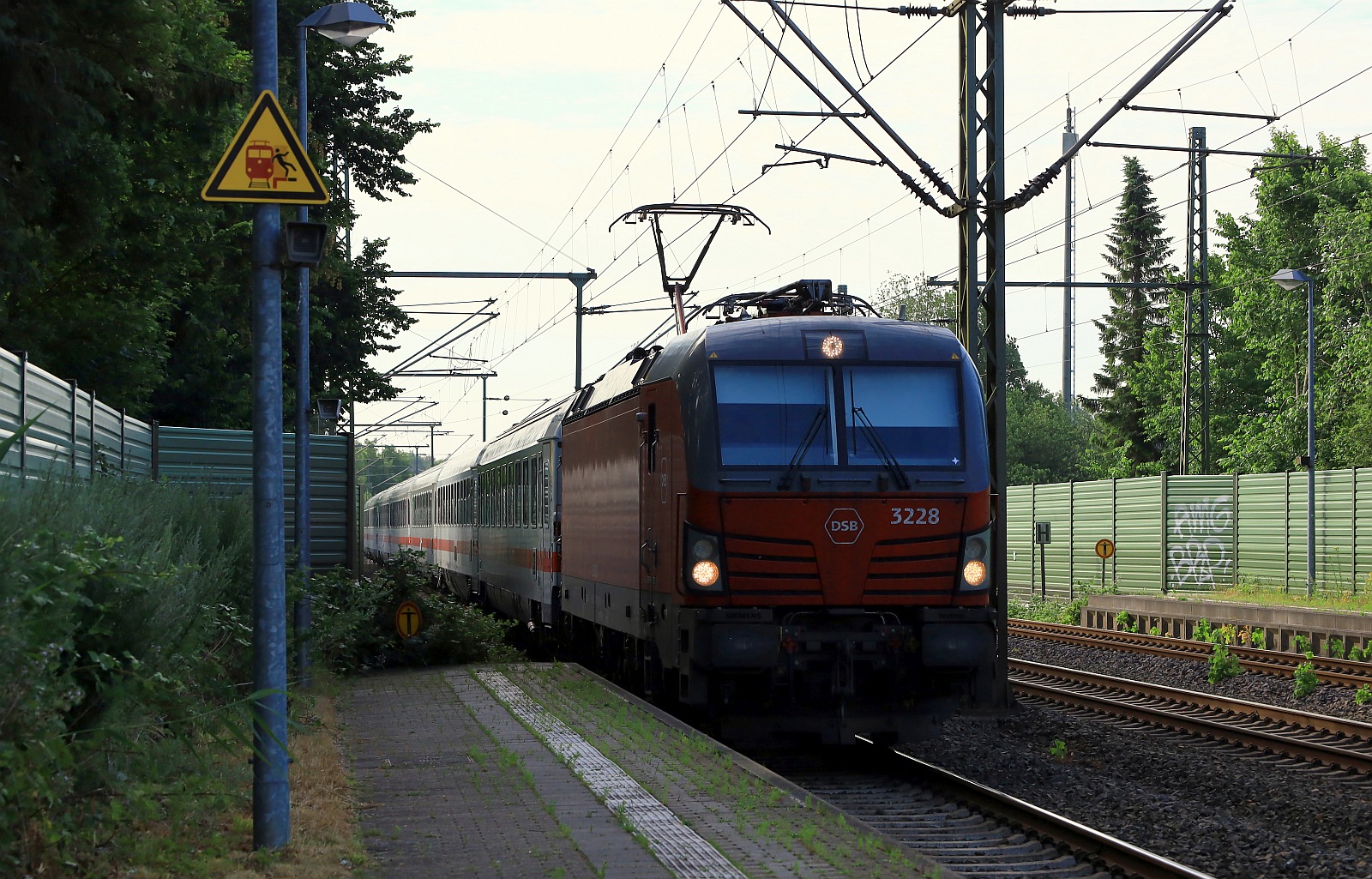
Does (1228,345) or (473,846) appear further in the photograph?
(1228,345)

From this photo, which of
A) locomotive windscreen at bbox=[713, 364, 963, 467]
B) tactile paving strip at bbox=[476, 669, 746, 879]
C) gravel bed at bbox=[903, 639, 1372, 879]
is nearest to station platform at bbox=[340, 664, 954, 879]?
tactile paving strip at bbox=[476, 669, 746, 879]

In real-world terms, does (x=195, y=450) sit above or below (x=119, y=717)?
above

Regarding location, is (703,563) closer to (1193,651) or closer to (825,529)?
(825,529)

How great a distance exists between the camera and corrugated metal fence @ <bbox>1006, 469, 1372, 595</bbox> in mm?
28391

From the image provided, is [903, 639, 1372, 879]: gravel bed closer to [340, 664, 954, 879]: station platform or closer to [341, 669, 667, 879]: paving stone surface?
[340, 664, 954, 879]: station platform

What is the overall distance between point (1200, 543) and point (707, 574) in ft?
77.5

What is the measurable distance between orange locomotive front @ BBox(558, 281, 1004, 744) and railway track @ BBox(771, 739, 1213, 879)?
0.45 m

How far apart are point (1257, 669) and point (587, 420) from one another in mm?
9109

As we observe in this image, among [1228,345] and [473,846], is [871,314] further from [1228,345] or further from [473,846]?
[1228,345]

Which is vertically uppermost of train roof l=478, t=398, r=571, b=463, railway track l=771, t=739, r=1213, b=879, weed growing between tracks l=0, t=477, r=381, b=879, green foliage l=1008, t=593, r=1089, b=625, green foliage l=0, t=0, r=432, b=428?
green foliage l=0, t=0, r=432, b=428

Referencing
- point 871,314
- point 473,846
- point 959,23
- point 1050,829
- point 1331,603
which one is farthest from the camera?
point 1331,603

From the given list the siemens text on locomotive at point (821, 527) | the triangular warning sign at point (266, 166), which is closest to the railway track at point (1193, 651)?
the siemens text on locomotive at point (821, 527)

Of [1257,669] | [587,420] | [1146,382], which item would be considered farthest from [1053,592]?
[1146,382]

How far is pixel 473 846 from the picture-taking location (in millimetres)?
7777
